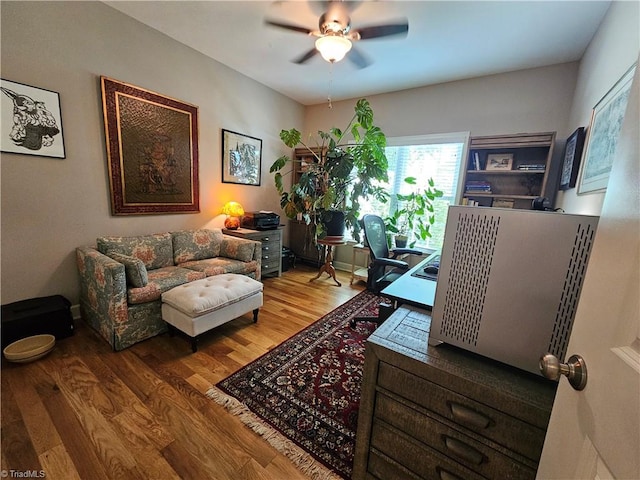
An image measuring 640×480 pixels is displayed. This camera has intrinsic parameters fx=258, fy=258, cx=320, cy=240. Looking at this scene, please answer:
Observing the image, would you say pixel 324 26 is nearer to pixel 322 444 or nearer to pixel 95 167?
pixel 95 167

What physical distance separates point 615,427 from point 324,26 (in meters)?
2.42

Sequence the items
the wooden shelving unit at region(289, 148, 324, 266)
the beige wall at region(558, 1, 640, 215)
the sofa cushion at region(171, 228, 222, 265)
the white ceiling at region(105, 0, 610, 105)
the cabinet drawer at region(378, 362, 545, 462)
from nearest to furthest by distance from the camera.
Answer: the cabinet drawer at region(378, 362, 545, 462) < the beige wall at region(558, 1, 640, 215) < the white ceiling at region(105, 0, 610, 105) < the sofa cushion at region(171, 228, 222, 265) < the wooden shelving unit at region(289, 148, 324, 266)

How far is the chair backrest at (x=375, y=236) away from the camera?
2.40 meters

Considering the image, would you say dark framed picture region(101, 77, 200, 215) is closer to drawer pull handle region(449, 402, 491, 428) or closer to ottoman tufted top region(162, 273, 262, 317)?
ottoman tufted top region(162, 273, 262, 317)

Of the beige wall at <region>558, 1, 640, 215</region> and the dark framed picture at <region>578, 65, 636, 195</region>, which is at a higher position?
the beige wall at <region>558, 1, 640, 215</region>

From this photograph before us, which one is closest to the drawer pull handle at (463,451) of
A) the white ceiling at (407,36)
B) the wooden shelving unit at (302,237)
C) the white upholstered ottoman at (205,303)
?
the white upholstered ottoman at (205,303)

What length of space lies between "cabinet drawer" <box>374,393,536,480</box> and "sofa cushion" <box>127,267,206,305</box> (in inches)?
75.3

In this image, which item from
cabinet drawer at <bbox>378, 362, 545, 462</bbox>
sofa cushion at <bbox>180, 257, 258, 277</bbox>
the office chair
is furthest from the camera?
sofa cushion at <bbox>180, 257, 258, 277</bbox>

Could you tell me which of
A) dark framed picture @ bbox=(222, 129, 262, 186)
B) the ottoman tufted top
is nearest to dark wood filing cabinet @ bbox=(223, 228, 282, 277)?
dark framed picture @ bbox=(222, 129, 262, 186)

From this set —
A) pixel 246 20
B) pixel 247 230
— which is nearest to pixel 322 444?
pixel 247 230

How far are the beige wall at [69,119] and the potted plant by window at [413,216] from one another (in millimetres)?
2936

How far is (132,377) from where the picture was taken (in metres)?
1.69

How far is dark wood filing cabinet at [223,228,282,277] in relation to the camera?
3.38 m

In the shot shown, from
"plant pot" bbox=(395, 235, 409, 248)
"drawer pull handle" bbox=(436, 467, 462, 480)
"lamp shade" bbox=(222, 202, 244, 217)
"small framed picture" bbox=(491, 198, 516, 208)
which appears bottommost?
"drawer pull handle" bbox=(436, 467, 462, 480)
